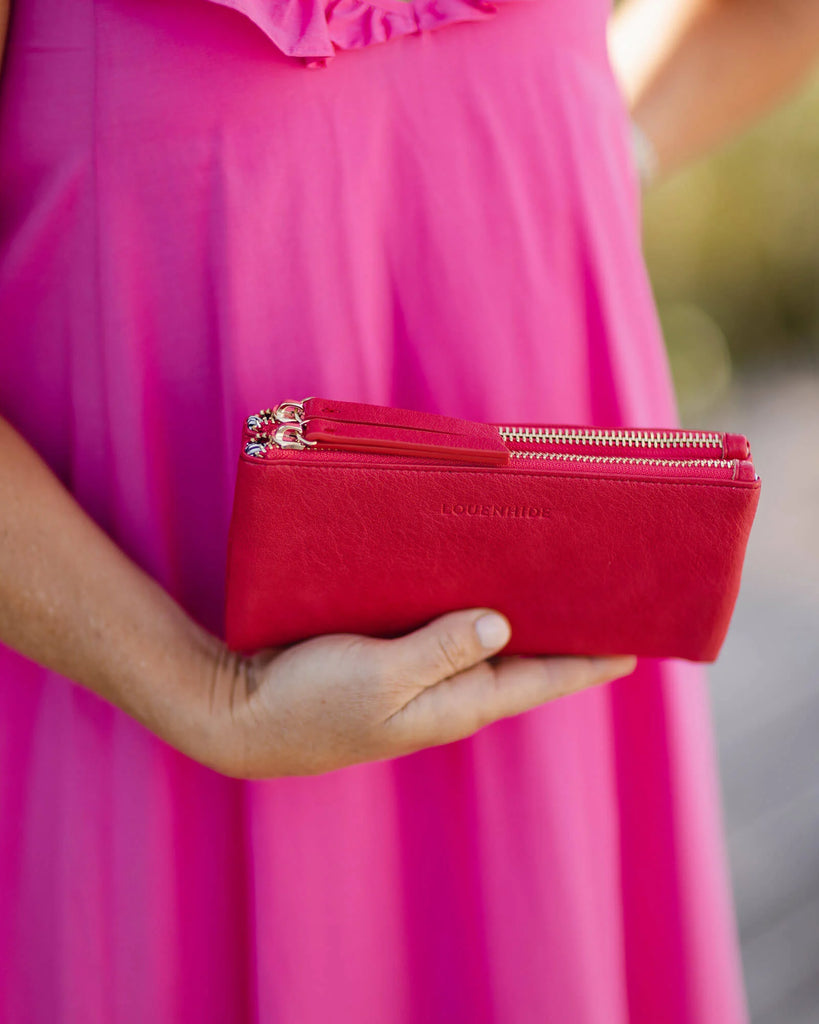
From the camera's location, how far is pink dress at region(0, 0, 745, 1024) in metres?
0.76

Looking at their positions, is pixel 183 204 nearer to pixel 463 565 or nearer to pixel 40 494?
pixel 40 494

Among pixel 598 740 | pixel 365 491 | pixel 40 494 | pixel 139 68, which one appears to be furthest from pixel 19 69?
pixel 598 740

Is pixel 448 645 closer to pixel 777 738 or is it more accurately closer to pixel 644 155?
pixel 644 155

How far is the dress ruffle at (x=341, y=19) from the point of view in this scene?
0.73 m

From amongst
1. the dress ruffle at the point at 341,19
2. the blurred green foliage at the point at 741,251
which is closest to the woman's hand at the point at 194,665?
the dress ruffle at the point at 341,19

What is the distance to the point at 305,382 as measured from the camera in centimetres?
81

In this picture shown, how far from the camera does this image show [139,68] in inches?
29.3

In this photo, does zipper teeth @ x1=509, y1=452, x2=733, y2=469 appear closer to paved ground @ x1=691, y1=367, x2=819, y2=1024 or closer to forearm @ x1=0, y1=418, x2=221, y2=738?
forearm @ x1=0, y1=418, x2=221, y2=738

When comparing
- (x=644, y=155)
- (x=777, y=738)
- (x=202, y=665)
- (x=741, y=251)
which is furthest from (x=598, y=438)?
(x=741, y=251)

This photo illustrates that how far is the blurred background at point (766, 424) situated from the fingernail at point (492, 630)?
174 centimetres

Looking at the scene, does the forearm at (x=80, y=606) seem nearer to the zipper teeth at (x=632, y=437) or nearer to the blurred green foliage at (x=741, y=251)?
the zipper teeth at (x=632, y=437)

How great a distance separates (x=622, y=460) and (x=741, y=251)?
13.7 feet

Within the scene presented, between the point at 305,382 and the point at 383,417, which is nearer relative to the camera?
the point at 383,417

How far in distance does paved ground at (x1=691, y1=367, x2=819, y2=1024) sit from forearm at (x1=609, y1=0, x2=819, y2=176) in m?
1.78
